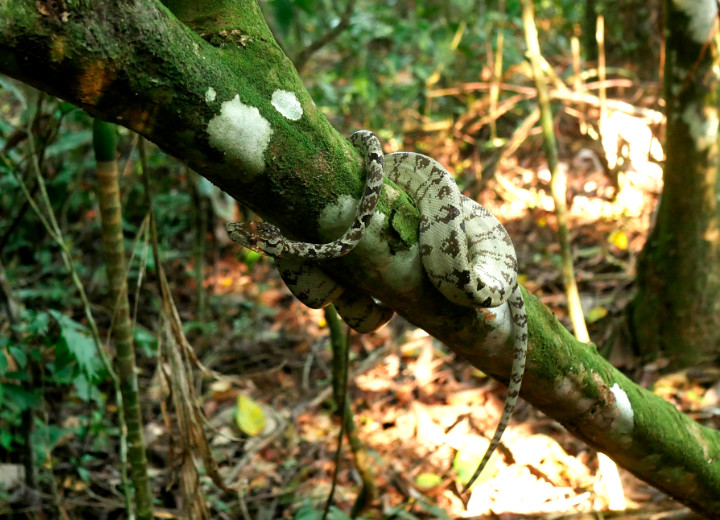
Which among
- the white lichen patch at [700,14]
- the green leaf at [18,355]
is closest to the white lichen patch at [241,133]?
the green leaf at [18,355]

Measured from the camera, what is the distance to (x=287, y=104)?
1.59m

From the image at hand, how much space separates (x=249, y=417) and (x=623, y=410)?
10.3 ft

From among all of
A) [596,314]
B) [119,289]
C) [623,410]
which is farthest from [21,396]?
[596,314]

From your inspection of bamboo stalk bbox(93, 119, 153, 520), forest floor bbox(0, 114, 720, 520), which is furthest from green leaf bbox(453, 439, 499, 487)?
bamboo stalk bbox(93, 119, 153, 520)

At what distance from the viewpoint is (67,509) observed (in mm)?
4000

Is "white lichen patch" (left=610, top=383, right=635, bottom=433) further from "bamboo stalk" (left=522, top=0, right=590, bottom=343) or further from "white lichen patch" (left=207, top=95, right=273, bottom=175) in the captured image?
"white lichen patch" (left=207, top=95, right=273, bottom=175)

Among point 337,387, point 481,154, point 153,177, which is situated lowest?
point 337,387

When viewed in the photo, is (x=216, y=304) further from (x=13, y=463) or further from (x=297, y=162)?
(x=297, y=162)

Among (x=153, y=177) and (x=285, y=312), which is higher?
(x=153, y=177)

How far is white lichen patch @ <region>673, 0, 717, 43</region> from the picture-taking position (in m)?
3.94

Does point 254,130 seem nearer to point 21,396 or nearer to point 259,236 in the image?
point 259,236

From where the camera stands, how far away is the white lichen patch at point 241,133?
147 cm

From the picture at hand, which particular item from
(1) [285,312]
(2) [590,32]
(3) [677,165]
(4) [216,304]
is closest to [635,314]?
(3) [677,165]

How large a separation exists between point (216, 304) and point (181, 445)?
3762 mm
